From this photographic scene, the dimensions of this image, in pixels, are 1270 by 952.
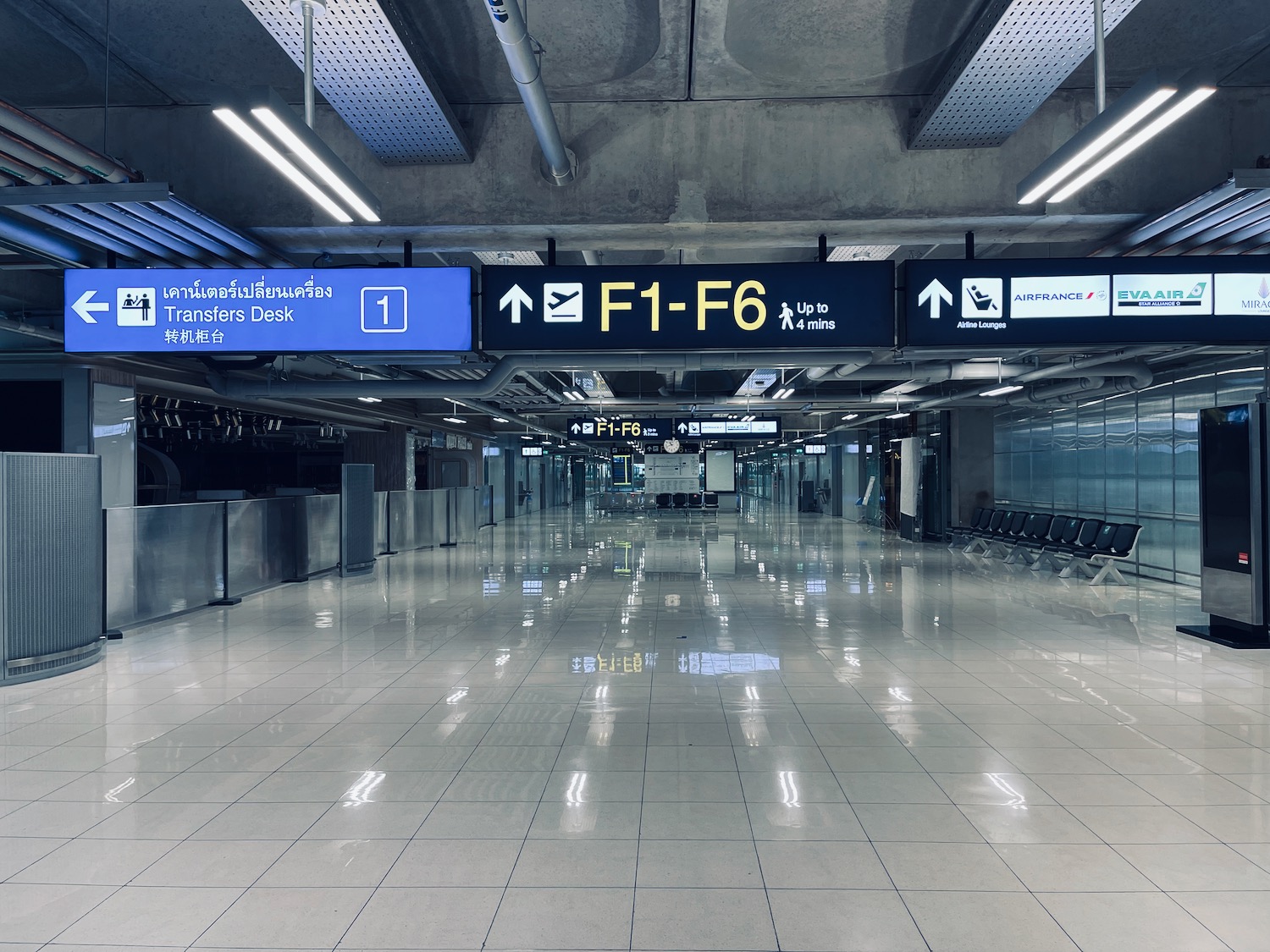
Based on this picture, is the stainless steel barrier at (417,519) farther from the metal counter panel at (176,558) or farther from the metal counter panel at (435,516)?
the metal counter panel at (176,558)

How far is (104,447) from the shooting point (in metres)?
10.2

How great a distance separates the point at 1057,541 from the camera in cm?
1355

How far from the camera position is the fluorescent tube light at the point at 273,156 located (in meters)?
3.23

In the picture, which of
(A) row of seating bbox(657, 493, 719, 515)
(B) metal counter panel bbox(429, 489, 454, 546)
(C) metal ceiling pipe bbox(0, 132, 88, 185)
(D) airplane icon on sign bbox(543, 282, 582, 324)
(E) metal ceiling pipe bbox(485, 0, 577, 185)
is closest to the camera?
(E) metal ceiling pipe bbox(485, 0, 577, 185)

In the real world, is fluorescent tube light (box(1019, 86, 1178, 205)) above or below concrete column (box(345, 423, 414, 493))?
above

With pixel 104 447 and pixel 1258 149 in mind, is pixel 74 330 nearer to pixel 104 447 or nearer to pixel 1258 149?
pixel 104 447

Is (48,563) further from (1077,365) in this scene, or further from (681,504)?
(681,504)

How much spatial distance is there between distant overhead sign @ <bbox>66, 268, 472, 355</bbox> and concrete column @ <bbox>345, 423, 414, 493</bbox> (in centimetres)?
1596

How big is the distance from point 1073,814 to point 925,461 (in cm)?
1805

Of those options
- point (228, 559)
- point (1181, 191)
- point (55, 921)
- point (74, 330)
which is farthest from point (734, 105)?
point (228, 559)

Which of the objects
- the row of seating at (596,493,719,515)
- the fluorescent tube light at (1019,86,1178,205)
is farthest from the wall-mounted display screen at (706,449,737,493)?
the fluorescent tube light at (1019,86,1178,205)

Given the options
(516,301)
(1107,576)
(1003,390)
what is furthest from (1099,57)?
(1003,390)

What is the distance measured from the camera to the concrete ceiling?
4.84 meters

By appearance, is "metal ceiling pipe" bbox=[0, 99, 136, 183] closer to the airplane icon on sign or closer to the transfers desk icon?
the transfers desk icon
